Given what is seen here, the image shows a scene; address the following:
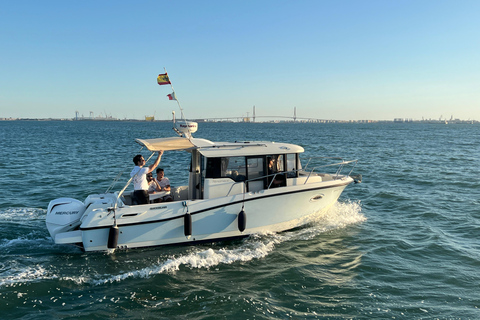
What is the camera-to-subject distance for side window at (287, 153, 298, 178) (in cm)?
1052

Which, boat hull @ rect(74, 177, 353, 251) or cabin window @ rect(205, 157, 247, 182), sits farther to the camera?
cabin window @ rect(205, 157, 247, 182)

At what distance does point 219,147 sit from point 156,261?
11.0ft

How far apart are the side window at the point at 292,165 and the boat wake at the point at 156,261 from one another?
5.54 feet

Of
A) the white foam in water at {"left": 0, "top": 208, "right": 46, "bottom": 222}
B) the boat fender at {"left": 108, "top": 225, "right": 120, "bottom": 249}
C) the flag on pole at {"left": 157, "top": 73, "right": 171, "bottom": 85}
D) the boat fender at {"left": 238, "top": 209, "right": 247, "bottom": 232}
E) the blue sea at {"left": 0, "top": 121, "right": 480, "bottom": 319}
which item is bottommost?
the blue sea at {"left": 0, "top": 121, "right": 480, "bottom": 319}

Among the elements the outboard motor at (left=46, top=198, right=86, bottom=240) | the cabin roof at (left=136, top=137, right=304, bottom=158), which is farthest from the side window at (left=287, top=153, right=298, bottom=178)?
the outboard motor at (left=46, top=198, right=86, bottom=240)

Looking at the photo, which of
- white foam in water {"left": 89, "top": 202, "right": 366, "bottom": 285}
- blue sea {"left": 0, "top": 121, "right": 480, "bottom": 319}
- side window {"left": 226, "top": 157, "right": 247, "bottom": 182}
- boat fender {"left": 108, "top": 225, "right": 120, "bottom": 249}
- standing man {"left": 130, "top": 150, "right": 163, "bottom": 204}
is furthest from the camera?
side window {"left": 226, "top": 157, "right": 247, "bottom": 182}

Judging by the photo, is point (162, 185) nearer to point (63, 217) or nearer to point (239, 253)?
point (63, 217)

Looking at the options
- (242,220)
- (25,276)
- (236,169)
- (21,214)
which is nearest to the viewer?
(25,276)

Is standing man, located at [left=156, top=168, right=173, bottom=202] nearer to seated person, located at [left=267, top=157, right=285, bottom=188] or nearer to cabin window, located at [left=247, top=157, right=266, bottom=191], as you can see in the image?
cabin window, located at [left=247, top=157, right=266, bottom=191]

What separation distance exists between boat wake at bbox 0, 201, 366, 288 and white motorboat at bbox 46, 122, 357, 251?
0.30 m

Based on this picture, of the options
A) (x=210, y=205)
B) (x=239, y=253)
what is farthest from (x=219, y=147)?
(x=239, y=253)

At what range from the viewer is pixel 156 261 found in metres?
8.80

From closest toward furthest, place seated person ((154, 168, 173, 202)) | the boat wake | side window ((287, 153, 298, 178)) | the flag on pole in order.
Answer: the boat wake → the flag on pole → seated person ((154, 168, 173, 202)) → side window ((287, 153, 298, 178))

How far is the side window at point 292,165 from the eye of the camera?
10520 millimetres
